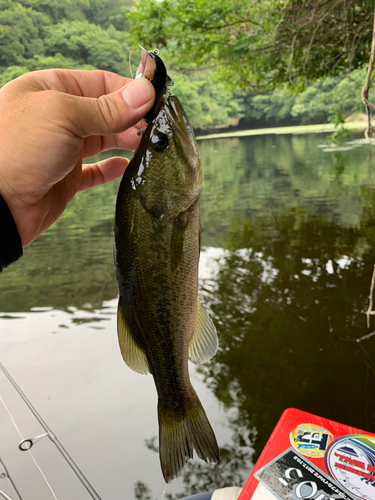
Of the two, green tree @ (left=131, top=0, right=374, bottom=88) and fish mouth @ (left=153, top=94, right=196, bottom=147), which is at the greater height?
green tree @ (left=131, top=0, right=374, bottom=88)

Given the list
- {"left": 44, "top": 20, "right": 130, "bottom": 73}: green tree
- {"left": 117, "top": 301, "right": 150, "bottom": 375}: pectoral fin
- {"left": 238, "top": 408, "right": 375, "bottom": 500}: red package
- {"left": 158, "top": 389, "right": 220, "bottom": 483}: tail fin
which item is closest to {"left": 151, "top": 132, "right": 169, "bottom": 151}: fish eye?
{"left": 117, "top": 301, "right": 150, "bottom": 375}: pectoral fin

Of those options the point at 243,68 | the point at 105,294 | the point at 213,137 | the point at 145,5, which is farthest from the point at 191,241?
the point at 213,137

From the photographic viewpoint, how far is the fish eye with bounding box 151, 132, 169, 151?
1.41 meters

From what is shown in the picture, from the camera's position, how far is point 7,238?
1647 mm

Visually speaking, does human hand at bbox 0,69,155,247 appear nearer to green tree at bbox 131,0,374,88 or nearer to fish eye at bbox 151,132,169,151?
fish eye at bbox 151,132,169,151

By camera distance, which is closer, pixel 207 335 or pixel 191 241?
pixel 191 241

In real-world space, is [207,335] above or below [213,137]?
above

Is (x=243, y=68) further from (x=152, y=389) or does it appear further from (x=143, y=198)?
(x=143, y=198)

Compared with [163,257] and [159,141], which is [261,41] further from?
[163,257]

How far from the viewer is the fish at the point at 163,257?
1406mm

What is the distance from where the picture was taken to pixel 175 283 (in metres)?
1.46

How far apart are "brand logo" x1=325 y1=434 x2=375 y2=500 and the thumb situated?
223cm

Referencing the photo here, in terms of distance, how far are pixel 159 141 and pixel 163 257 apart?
1.52ft

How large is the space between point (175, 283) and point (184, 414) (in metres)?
0.61
